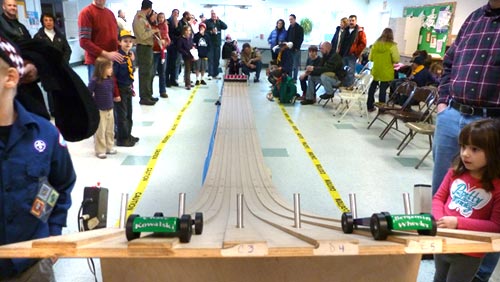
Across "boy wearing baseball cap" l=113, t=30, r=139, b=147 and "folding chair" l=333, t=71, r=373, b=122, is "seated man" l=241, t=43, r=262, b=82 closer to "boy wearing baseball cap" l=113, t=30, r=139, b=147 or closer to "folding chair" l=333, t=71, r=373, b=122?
"folding chair" l=333, t=71, r=373, b=122

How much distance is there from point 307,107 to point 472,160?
21.0 feet

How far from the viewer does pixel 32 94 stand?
1416 mm

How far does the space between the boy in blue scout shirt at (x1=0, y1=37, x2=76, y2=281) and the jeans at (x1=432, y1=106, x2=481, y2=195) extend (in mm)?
2129

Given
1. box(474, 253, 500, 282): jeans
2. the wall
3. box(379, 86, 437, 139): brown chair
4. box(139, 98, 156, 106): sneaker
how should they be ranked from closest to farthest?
box(474, 253, 500, 282): jeans → box(379, 86, 437, 139): brown chair → box(139, 98, 156, 106): sneaker → the wall

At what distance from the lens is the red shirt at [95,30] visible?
4.55 meters

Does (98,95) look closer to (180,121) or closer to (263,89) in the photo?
(180,121)

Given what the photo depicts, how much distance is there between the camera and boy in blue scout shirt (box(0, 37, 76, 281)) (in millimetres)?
1179

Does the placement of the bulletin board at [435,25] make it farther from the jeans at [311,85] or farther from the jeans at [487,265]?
the jeans at [487,265]

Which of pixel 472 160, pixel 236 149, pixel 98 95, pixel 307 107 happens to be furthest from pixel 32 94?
pixel 307 107

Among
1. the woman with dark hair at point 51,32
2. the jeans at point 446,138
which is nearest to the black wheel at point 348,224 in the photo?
the jeans at point 446,138

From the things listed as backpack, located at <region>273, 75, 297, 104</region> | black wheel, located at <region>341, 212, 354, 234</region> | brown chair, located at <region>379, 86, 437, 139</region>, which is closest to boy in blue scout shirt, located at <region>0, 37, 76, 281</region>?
black wheel, located at <region>341, 212, 354, 234</region>

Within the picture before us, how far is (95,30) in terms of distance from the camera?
4.66m

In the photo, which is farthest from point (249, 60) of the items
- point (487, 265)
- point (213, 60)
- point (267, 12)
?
point (487, 265)

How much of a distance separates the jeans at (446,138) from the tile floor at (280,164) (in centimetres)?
82
